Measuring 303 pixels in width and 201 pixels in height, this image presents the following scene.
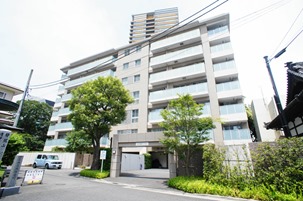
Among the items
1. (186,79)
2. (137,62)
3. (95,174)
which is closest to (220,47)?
(186,79)

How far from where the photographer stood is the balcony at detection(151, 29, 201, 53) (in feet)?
77.2

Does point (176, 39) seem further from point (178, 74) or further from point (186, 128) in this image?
point (186, 128)

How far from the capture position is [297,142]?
21.1 feet

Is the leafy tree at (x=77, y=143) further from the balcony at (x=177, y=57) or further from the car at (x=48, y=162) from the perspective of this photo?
the balcony at (x=177, y=57)

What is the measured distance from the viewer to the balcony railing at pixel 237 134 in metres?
16.0

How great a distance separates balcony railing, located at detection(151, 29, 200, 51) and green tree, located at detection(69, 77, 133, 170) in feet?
43.9

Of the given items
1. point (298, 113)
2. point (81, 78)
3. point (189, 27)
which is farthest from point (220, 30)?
point (81, 78)

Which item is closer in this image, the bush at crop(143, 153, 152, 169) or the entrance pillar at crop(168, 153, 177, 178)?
the entrance pillar at crop(168, 153, 177, 178)

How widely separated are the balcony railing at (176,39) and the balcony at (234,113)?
38.8ft

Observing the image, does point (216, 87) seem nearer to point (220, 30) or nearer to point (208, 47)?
point (208, 47)

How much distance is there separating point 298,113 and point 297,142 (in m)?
3.61

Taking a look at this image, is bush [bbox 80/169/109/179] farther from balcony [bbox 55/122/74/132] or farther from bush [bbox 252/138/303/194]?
balcony [bbox 55/122/74/132]

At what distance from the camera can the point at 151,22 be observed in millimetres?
59875

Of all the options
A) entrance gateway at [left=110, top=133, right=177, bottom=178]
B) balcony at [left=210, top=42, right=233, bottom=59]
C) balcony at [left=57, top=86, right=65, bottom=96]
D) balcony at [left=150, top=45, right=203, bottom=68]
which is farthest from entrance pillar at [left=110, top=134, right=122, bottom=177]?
balcony at [left=57, top=86, right=65, bottom=96]
